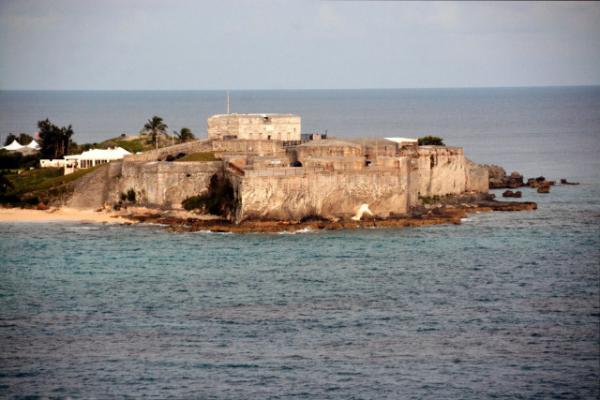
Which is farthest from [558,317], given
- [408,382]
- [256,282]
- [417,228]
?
[417,228]

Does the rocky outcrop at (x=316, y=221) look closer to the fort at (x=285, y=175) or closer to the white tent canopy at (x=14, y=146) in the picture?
the fort at (x=285, y=175)

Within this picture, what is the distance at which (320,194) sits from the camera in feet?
238

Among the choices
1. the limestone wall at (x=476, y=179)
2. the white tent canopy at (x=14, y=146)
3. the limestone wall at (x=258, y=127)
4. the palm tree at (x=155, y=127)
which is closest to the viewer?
the limestone wall at (x=476, y=179)

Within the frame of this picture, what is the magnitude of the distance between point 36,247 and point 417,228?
2100 centimetres

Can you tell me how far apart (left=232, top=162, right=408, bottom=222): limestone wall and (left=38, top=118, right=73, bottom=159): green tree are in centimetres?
2602

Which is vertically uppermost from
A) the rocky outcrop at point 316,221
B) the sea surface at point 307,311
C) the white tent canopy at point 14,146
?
the white tent canopy at point 14,146

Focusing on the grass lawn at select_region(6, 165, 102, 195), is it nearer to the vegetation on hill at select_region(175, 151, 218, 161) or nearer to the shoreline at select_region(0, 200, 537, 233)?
the shoreline at select_region(0, 200, 537, 233)

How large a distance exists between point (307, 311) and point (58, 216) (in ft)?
101

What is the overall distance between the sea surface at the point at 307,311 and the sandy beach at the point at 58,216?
178 centimetres

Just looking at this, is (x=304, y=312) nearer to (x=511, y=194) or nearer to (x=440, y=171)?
(x=440, y=171)

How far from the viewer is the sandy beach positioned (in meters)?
76.9

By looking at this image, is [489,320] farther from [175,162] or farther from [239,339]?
[175,162]

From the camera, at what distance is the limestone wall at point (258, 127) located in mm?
86688

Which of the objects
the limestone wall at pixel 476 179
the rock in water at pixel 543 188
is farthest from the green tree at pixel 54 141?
the rock in water at pixel 543 188
